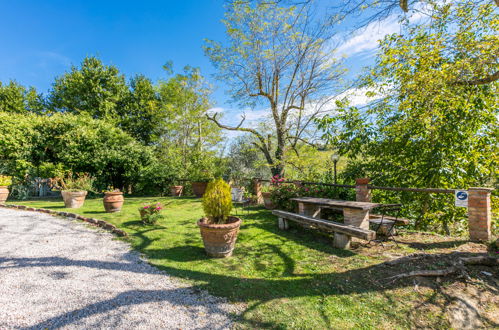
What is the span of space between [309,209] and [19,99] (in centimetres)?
2701

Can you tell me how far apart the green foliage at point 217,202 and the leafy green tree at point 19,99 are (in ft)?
78.2

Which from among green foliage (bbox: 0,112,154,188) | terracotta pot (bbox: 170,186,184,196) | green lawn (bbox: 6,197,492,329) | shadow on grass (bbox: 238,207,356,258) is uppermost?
green foliage (bbox: 0,112,154,188)

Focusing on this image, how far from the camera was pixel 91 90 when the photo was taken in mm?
18062

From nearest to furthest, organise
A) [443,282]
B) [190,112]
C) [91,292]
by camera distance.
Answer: [91,292]
[443,282]
[190,112]

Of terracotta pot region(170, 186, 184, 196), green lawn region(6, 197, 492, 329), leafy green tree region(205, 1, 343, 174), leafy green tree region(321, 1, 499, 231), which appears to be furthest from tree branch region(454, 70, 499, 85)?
terracotta pot region(170, 186, 184, 196)

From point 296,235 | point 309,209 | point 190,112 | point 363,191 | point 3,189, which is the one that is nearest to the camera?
point 296,235

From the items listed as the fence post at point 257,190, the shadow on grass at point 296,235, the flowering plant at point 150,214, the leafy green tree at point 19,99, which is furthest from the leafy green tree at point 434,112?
the leafy green tree at point 19,99

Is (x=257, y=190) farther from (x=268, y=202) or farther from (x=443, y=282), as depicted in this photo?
(x=443, y=282)

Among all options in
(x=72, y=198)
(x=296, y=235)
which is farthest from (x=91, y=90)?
(x=296, y=235)

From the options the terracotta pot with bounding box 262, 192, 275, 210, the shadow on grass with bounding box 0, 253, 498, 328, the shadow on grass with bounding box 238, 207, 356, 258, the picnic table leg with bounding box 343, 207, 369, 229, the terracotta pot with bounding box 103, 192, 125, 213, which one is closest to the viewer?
the shadow on grass with bounding box 0, 253, 498, 328

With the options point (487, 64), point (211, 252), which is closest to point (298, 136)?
point (487, 64)

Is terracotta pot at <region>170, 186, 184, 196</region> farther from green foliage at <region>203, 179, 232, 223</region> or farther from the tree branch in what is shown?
the tree branch

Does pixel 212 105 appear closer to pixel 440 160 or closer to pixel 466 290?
pixel 440 160

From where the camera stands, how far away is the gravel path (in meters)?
2.14
